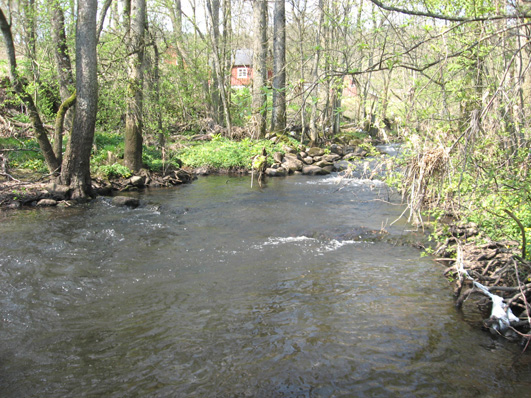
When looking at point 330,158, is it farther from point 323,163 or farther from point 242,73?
point 242,73

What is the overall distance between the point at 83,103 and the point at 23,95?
5.03 ft

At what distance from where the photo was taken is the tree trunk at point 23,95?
36.2 feet

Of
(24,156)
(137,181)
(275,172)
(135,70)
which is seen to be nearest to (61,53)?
(135,70)

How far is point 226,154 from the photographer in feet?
63.5

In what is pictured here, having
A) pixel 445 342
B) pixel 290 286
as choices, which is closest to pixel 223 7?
pixel 290 286

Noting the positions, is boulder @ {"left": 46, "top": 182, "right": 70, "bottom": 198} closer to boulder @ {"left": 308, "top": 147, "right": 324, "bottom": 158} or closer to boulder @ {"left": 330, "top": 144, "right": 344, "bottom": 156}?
boulder @ {"left": 308, "top": 147, "right": 324, "bottom": 158}

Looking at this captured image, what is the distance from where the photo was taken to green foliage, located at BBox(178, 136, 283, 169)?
18.9 m

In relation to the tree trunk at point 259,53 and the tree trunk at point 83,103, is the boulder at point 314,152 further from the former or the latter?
the tree trunk at point 83,103

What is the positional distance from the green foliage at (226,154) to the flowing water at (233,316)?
9.26 m

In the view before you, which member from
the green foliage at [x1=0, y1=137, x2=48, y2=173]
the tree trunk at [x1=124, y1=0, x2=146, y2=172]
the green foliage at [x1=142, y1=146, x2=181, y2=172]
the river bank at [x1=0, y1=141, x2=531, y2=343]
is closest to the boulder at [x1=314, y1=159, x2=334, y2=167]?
the river bank at [x1=0, y1=141, x2=531, y2=343]

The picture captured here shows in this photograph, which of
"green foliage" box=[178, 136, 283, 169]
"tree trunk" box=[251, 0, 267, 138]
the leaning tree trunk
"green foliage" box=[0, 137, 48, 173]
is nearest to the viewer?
the leaning tree trunk

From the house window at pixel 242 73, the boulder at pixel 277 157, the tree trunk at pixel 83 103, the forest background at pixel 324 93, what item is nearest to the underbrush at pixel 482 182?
the forest background at pixel 324 93

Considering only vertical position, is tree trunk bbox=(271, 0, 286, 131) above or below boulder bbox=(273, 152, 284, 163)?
above

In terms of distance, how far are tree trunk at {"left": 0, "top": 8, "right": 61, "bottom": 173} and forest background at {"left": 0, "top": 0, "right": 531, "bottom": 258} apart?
1.3 inches
